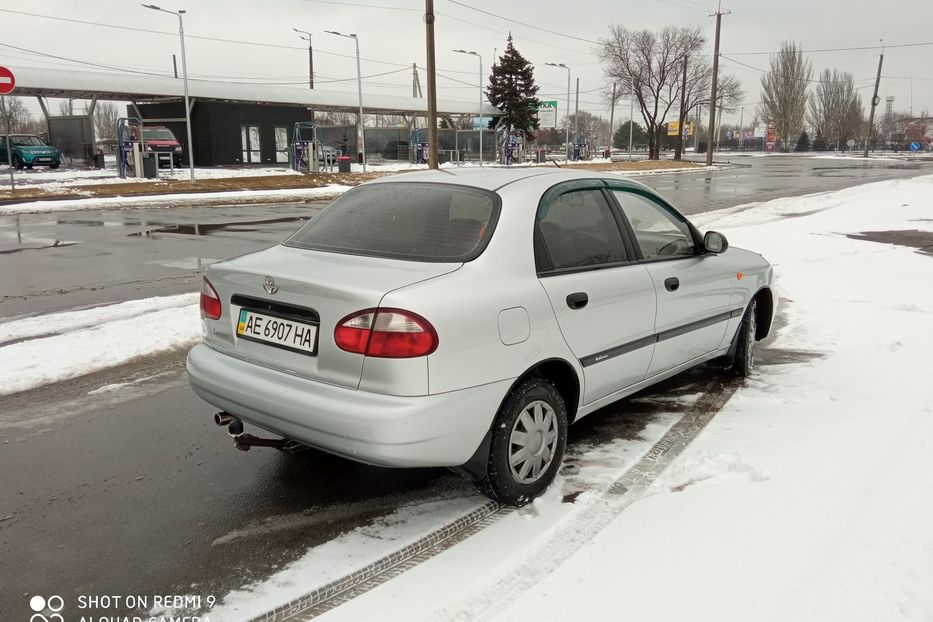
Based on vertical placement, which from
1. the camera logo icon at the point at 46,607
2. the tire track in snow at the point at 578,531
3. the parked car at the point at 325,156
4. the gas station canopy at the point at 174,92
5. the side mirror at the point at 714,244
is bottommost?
the camera logo icon at the point at 46,607

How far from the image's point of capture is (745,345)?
515cm

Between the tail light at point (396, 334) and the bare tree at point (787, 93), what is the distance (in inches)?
4010

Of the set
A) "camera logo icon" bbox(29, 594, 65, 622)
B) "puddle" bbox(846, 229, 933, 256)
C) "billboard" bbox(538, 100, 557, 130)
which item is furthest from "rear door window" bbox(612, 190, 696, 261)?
"billboard" bbox(538, 100, 557, 130)

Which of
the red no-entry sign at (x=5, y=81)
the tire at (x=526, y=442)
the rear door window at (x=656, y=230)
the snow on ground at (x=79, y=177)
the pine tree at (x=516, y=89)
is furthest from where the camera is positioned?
the pine tree at (x=516, y=89)

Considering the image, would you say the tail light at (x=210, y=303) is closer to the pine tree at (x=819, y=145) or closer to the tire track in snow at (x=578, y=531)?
the tire track in snow at (x=578, y=531)

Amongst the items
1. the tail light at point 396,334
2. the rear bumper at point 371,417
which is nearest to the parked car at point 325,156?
the rear bumper at point 371,417

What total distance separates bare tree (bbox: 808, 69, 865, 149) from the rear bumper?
107 m

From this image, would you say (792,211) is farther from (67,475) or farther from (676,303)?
(67,475)

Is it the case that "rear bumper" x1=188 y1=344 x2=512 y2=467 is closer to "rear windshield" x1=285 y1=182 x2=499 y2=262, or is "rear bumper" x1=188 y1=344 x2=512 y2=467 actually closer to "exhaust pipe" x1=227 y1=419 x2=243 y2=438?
"exhaust pipe" x1=227 y1=419 x2=243 y2=438

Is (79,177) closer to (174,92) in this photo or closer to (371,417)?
(174,92)

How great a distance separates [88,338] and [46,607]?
4.02 metres

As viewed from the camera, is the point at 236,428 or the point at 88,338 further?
the point at 88,338

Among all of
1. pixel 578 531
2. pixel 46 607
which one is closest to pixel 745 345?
pixel 578 531

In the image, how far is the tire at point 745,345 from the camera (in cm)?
514
